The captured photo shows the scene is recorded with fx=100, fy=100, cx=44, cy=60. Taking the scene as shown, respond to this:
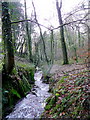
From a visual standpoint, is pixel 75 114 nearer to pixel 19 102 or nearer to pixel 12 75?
pixel 19 102

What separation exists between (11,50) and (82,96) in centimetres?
427

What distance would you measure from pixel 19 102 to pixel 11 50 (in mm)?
2973

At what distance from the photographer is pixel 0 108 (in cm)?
414

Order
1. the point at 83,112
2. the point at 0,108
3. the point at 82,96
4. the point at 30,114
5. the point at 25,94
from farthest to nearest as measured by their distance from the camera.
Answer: the point at 25,94
the point at 30,114
the point at 0,108
the point at 82,96
the point at 83,112

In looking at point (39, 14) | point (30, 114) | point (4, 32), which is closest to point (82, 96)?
point (30, 114)

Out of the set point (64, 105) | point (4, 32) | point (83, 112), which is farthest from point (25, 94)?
point (83, 112)

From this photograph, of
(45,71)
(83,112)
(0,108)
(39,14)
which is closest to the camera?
(83,112)

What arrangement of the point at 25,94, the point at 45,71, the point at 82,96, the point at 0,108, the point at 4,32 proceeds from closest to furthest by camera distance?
the point at 82,96, the point at 0,108, the point at 4,32, the point at 25,94, the point at 45,71

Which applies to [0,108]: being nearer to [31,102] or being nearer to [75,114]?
[31,102]

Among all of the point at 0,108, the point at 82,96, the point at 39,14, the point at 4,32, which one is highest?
the point at 39,14

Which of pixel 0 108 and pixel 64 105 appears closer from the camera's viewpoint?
pixel 64 105

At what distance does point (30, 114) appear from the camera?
464cm

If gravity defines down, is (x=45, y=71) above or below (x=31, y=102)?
above

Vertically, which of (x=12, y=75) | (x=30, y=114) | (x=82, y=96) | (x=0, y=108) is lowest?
(x=30, y=114)
